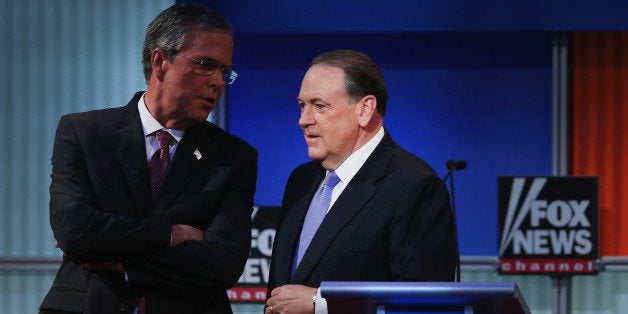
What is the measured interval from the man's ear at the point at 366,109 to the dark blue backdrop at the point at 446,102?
2.31 metres

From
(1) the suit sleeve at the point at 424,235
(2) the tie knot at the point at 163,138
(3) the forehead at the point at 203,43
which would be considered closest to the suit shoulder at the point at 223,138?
(2) the tie knot at the point at 163,138

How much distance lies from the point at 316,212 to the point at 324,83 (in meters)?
0.37

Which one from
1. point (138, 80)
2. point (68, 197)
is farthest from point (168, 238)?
point (138, 80)

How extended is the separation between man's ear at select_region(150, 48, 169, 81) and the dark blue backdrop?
2239 mm

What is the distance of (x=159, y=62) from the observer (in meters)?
3.00

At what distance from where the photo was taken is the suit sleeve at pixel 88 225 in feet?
9.06

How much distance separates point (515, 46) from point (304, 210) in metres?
2.60

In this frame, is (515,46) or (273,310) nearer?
(273,310)

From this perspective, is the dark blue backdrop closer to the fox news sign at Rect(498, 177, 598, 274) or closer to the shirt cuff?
the fox news sign at Rect(498, 177, 598, 274)

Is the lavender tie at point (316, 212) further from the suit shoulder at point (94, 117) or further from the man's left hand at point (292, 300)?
the suit shoulder at point (94, 117)

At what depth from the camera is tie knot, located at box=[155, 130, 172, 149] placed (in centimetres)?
297

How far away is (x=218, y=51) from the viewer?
2951mm

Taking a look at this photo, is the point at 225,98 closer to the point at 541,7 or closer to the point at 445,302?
the point at 541,7

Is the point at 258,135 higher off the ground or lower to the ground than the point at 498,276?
higher
